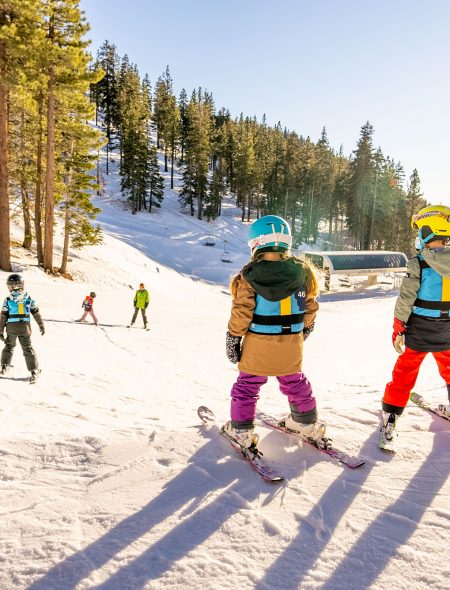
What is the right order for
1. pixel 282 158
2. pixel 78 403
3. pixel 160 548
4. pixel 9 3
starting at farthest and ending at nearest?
pixel 282 158
pixel 9 3
pixel 78 403
pixel 160 548

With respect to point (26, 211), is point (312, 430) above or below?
below

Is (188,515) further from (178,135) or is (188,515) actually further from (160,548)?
(178,135)

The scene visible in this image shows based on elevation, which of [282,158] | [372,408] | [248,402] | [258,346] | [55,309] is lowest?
[55,309]

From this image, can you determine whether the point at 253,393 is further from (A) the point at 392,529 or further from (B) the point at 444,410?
(B) the point at 444,410

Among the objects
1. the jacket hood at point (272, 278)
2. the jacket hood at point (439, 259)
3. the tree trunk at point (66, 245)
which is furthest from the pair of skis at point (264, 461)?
the tree trunk at point (66, 245)

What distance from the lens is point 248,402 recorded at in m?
3.35

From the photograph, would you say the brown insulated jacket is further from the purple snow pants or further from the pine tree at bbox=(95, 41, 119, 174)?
the pine tree at bbox=(95, 41, 119, 174)

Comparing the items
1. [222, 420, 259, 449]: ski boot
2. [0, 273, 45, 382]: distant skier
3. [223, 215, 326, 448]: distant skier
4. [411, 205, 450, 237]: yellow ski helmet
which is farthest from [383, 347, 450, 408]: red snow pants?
[0, 273, 45, 382]: distant skier

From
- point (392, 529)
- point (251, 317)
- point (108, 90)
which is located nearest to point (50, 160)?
point (251, 317)

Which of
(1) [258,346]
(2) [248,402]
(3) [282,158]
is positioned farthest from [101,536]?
(3) [282,158]

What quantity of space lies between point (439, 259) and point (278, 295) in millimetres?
1545

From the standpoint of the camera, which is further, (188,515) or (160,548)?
(188,515)

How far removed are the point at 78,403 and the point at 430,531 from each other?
4997 mm

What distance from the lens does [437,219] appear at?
3.52 m
